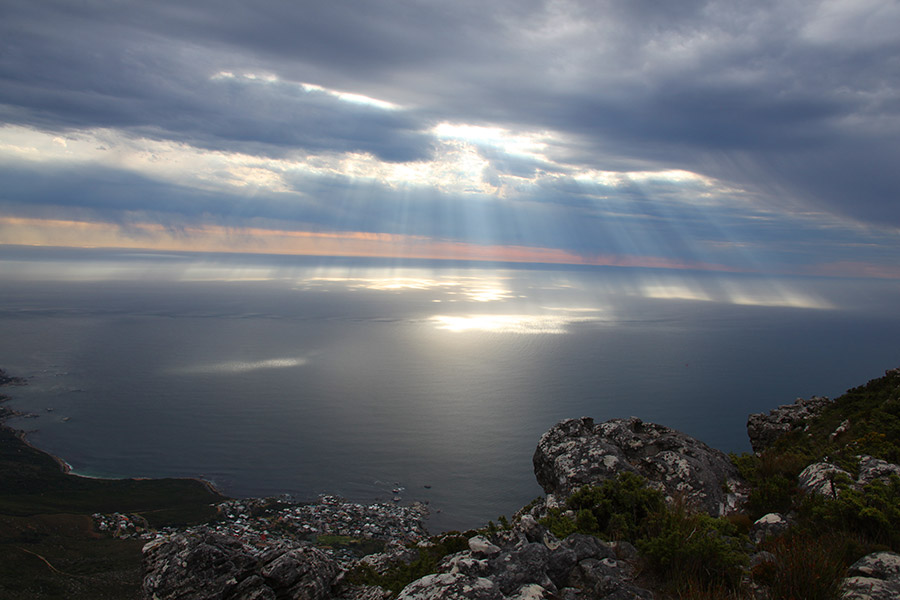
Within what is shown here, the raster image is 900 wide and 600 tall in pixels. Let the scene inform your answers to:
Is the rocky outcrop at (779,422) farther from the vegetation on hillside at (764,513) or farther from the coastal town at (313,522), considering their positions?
the coastal town at (313,522)


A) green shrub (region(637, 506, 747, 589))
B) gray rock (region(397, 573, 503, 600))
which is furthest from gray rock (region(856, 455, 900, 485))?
gray rock (region(397, 573, 503, 600))

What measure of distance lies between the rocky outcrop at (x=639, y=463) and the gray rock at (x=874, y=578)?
199 inches

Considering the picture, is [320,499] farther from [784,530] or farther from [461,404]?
[784,530]

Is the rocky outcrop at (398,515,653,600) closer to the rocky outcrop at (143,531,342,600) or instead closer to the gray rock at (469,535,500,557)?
the gray rock at (469,535,500,557)

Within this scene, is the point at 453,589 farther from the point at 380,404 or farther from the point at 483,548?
the point at 380,404

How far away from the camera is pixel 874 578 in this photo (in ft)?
22.0

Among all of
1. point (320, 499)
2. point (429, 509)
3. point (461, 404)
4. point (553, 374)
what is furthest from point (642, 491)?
point (553, 374)

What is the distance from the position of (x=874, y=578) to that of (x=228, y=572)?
1294 centimetres

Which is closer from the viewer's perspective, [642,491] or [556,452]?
[642,491]

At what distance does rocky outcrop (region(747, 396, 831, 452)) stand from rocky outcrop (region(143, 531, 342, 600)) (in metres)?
23.8

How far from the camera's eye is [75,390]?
138375mm

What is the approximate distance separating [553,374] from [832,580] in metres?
148

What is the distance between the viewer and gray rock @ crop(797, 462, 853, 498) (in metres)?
10.4

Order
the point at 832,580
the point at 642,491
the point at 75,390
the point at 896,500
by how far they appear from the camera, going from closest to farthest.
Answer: the point at 832,580, the point at 896,500, the point at 642,491, the point at 75,390
